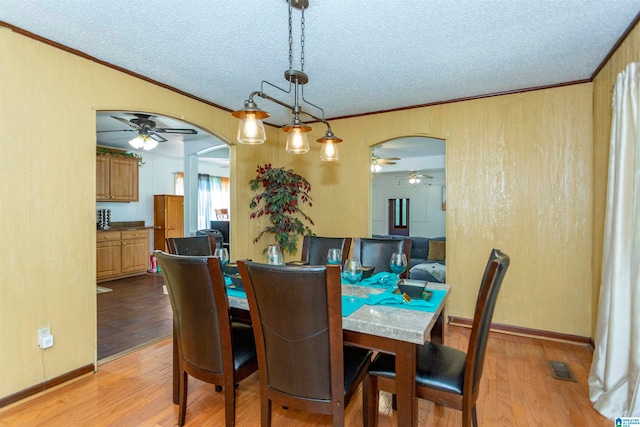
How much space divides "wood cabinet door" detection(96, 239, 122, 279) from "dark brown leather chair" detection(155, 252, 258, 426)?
181 inches

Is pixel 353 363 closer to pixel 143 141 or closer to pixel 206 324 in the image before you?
pixel 206 324

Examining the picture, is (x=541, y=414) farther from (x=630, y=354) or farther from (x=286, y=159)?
(x=286, y=159)

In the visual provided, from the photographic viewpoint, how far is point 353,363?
1656mm

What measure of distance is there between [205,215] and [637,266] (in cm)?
785

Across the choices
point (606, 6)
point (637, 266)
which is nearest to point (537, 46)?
point (606, 6)

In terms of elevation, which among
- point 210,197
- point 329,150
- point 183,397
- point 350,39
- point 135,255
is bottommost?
point 183,397

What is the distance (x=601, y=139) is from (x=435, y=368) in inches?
98.6

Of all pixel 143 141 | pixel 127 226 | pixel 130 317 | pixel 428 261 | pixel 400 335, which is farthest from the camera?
pixel 127 226

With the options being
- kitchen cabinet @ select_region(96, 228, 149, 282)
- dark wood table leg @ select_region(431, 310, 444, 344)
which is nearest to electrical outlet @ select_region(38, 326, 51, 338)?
dark wood table leg @ select_region(431, 310, 444, 344)

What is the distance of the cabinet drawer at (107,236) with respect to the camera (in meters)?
5.44

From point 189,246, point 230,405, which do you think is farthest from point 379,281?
point 189,246

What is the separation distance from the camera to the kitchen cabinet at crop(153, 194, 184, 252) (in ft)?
22.0

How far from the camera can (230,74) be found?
2.84 m

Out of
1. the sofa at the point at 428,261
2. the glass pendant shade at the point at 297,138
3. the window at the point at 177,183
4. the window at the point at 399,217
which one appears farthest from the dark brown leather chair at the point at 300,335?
the window at the point at 399,217
